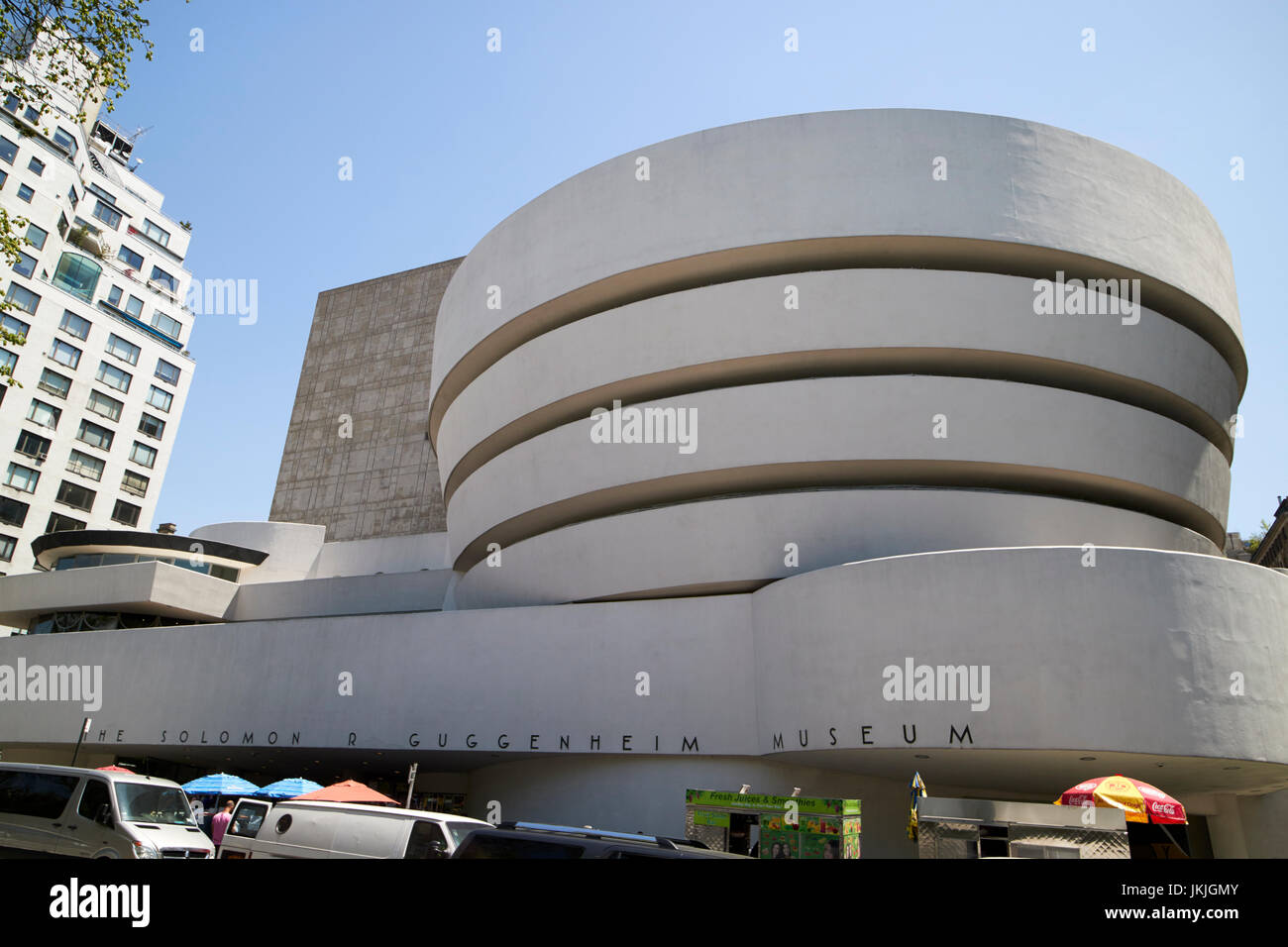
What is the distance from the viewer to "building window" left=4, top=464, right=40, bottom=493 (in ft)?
153

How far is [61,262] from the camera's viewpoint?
165 ft

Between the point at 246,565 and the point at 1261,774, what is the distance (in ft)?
106

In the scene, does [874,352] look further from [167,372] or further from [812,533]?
[167,372]

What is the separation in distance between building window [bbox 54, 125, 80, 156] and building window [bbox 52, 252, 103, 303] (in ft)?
20.6

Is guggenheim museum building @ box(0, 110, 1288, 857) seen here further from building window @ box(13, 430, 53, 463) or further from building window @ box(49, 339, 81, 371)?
building window @ box(49, 339, 81, 371)

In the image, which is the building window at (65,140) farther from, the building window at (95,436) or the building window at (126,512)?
the building window at (126,512)

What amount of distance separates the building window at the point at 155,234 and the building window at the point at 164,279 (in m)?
2.32

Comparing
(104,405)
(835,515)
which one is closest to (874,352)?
(835,515)

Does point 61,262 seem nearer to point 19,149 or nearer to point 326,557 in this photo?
point 19,149

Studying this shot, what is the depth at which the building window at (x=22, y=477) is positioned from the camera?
153 ft

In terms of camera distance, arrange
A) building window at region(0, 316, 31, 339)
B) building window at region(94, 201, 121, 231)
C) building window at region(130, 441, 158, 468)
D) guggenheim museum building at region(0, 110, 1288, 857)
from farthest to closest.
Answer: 1. building window at region(94, 201, 121, 231)
2. building window at region(130, 441, 158, 468)
3. building window at region(0, 316, 31, 339)
4. guggenheim museum building at region(0, 110, 1288, 857)

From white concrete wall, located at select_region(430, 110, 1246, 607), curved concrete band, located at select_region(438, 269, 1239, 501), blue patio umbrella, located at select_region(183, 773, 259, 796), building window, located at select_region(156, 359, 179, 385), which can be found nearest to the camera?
white concrete wall, located at select_region(430, 110, 1246, 607)

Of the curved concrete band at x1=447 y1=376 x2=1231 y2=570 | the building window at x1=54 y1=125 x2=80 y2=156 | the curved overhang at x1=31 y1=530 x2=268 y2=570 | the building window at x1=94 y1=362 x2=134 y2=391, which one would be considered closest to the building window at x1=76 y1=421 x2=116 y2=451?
the building window at x1=94 y1=362 x2=134 y2=391

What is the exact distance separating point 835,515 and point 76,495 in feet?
159
